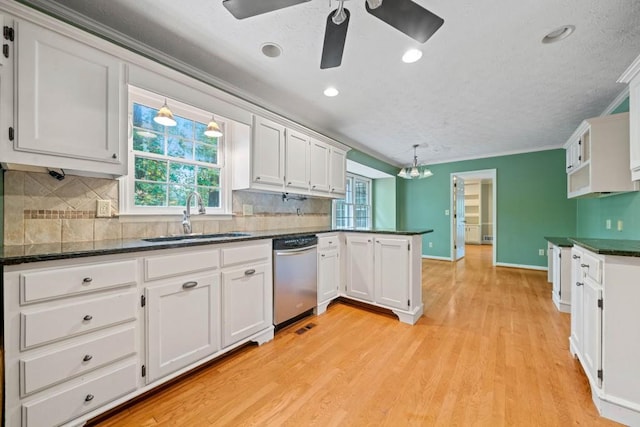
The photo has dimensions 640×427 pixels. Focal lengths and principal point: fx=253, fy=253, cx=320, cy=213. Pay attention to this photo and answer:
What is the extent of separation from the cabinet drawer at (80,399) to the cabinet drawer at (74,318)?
0.90 feet

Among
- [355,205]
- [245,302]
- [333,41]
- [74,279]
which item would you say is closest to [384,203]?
[355,205]

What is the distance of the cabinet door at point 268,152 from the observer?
101 inches

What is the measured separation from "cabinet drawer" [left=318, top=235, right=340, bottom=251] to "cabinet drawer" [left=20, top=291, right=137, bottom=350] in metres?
1.78

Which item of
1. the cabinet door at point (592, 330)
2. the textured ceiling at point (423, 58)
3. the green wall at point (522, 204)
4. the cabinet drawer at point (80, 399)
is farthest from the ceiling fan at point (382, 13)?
the green wall at point (522, 204)

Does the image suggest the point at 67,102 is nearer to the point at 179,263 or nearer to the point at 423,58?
the point at 179,263

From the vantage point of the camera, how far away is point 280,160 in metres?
2.81

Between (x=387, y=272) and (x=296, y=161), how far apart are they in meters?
1.64

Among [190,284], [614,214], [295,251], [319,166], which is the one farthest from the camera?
[319,166]

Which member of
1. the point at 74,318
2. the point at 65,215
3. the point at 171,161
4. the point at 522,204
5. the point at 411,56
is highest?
the point at 411,56

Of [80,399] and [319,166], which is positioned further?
[319,166]

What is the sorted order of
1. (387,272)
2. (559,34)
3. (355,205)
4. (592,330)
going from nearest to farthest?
(592,330)
(559,34)
(387,272)
(355,205)

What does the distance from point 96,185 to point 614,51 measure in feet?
13.5

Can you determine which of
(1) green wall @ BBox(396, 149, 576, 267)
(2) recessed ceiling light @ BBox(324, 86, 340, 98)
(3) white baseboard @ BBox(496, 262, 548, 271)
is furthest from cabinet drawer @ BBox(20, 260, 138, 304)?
(3) white baseboard @ BBox(496, 262, 548, 271)

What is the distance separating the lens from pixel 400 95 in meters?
2.84
